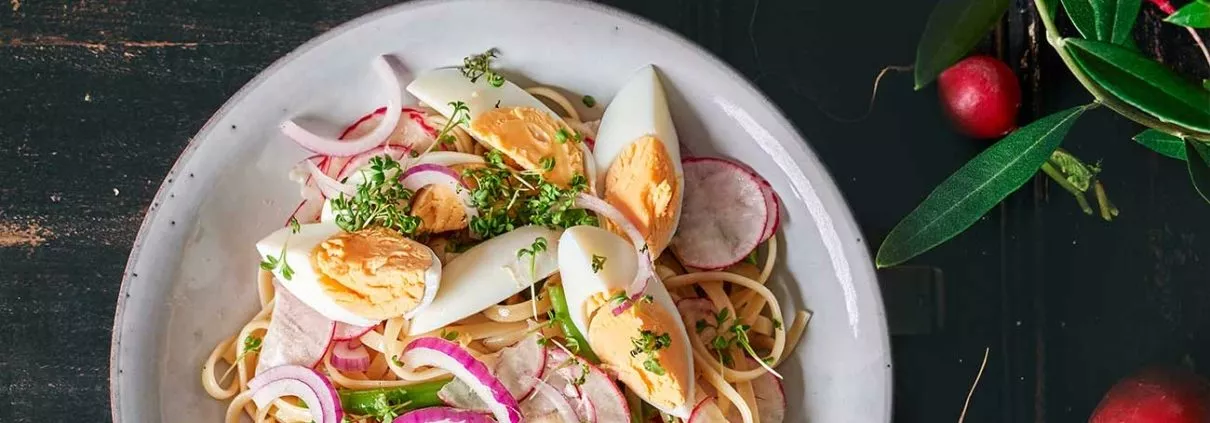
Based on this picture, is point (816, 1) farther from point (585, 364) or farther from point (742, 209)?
point (585, 364)

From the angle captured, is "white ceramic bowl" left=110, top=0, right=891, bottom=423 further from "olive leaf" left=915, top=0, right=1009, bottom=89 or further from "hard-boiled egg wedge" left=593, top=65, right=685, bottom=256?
"olive leaf" left=915, top=0, right=1009, bottom=89

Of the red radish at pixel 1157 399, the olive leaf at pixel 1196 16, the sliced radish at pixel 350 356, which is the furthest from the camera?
the red radish at pixel 1157 399

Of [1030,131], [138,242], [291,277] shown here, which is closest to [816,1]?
[1030,131]

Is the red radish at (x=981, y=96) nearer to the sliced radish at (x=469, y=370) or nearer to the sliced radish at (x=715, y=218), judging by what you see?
the sliced radish at (x=715, y=218)

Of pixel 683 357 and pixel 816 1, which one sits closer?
pixel 683 357

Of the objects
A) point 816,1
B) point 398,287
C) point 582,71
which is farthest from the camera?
point 816,1

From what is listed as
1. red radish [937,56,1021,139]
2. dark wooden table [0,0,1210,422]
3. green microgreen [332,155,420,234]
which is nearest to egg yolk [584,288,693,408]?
green microgreen [332,155,420,234]

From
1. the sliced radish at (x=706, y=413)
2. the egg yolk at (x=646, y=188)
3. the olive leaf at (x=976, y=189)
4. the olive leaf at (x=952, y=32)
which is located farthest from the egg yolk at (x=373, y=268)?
the olive leaf at (x=952, y=32)
